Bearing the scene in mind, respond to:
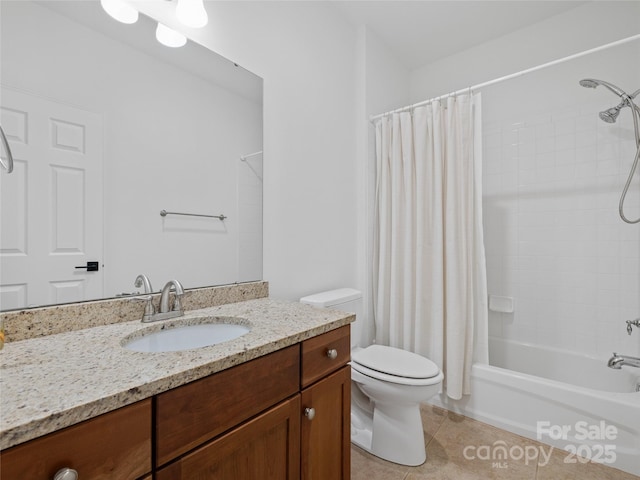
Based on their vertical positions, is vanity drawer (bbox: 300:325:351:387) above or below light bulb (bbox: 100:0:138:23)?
below

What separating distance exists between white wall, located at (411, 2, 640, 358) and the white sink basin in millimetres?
2143

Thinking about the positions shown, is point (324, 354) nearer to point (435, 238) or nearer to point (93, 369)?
point (93, 369)

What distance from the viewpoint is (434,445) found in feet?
5.36

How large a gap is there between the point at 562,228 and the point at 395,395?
1.73 m

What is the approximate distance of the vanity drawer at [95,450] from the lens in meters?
0.46

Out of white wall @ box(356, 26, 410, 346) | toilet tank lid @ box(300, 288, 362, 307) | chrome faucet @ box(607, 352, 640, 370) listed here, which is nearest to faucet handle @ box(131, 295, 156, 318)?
toilet tank lid @ box(300, 288, 362, 307)

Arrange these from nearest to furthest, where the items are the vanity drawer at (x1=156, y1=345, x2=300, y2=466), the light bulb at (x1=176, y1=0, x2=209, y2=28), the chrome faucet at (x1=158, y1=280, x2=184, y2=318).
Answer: the vanity drawer at (x1=156, y1=345, x2=300, y2=466)
the chrome faucet at (x1=158, y1=280, x2=184, y2=318)
the light bulb at (x1=176, y1=0, x2=209, y2=28)

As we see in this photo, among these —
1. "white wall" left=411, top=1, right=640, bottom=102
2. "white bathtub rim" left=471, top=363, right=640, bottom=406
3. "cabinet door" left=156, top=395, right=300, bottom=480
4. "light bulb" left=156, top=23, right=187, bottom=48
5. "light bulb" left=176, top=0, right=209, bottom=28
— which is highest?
"white wall" left=411, top=1, right=640, bottom=102

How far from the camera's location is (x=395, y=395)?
57.3 inches

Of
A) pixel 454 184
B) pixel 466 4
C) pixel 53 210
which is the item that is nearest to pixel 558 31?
pixel 466 4

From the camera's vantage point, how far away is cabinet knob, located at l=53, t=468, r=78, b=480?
480 millimetres

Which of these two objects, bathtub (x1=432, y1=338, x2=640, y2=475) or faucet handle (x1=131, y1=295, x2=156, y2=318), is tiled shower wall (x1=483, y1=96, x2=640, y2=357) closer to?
bathtub (x1=432, y1=338, x2=640, y2=475)

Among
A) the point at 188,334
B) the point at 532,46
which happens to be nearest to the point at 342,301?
the point at 188,334

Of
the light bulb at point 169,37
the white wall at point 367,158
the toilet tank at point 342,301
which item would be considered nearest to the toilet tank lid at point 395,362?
the toilet tank at point 342,301
